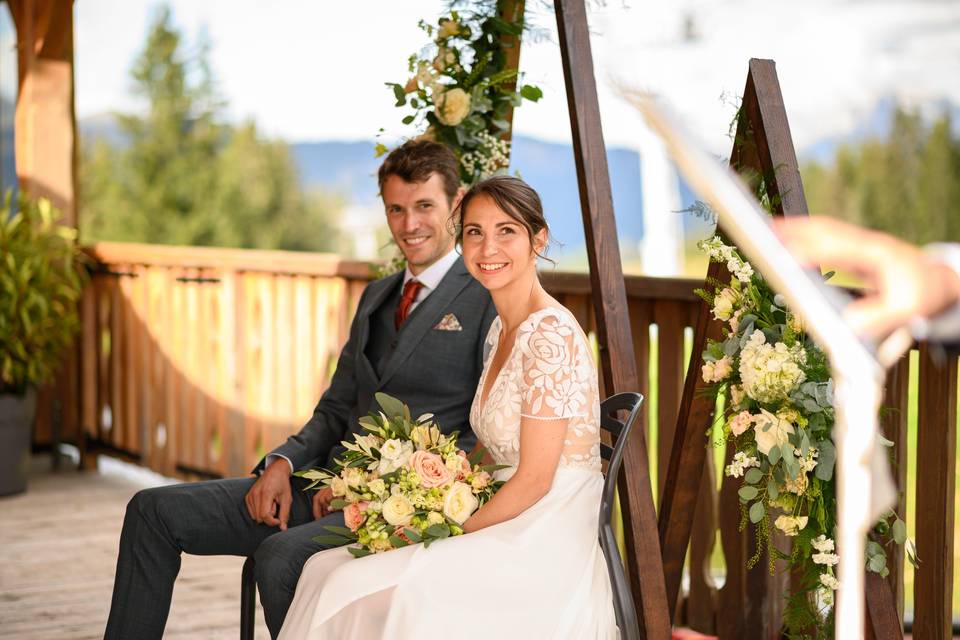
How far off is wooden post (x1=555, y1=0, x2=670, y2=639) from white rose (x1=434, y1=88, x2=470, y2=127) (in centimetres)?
65

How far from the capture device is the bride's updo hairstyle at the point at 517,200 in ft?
7.36

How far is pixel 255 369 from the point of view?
17.2 feet

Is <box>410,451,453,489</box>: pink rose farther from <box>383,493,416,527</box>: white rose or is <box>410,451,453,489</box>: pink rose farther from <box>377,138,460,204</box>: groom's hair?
<box>377,138,460,204</box>: groom's hair

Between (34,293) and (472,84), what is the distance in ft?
9.88

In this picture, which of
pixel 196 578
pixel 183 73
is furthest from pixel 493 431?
pixel 183 73

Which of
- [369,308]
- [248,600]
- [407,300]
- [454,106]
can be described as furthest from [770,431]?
[454,106]

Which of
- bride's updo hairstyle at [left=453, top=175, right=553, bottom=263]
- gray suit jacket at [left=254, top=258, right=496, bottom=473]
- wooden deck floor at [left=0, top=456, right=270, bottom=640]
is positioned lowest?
wooden deck floor at [left=0, top=456, right=270, bottom=640]

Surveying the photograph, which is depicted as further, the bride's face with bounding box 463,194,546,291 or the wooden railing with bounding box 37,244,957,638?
the wooden railing with bounding box 37,244,957,638

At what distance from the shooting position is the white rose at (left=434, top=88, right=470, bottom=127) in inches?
129

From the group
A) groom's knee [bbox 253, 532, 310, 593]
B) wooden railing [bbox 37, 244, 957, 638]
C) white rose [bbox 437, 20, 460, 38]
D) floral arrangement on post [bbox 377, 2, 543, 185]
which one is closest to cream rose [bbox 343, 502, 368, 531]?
groom's knee [bbox 253, 532, 310, 593]

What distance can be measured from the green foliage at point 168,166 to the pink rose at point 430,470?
550 inches

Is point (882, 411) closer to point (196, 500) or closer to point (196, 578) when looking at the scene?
point (196, 500)

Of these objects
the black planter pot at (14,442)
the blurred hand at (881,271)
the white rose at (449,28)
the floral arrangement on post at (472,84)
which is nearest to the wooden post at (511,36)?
the floral arrangement on post at (472,84)

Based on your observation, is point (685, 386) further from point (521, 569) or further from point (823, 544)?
point (521, 569)
